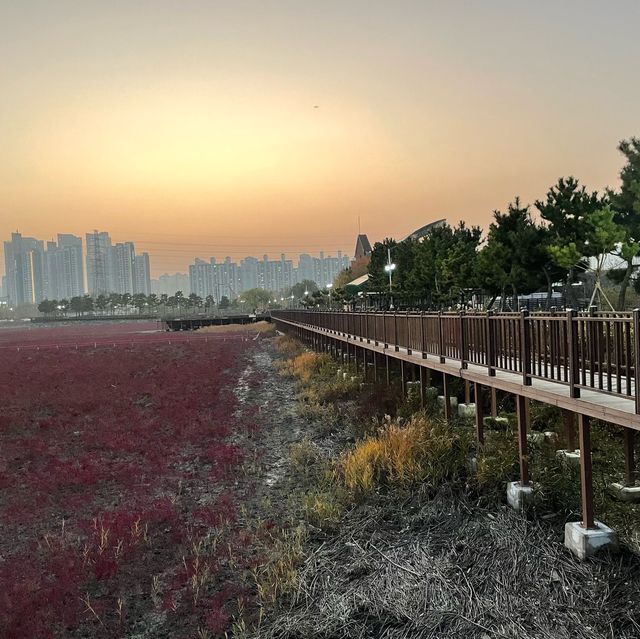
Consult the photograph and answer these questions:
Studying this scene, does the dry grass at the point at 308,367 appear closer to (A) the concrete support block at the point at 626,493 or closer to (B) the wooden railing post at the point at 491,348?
(B) the wooden railing post at the point at 491,348

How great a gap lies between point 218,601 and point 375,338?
11867 mm

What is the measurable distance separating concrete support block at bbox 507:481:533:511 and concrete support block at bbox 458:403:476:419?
361cm

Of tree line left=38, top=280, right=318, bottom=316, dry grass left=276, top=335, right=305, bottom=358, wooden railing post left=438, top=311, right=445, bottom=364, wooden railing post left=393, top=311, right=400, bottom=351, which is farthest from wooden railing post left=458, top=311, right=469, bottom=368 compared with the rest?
tree line left=38, top=280, right=318, bottom=316

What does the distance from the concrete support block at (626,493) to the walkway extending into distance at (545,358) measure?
129 mm

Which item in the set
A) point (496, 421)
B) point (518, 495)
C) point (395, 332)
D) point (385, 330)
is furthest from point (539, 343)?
point (385, 330)

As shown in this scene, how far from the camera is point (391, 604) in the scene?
6.15 metres

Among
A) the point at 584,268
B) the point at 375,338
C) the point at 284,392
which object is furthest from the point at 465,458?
the point at 584,268

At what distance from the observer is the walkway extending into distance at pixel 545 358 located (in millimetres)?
5844

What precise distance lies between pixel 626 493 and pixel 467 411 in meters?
4.50

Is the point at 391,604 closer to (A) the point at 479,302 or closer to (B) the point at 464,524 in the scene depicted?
(B) the point at 464,524

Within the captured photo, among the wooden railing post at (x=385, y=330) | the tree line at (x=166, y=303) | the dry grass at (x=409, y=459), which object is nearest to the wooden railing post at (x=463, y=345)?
the dry grass at (x=409, y=459)

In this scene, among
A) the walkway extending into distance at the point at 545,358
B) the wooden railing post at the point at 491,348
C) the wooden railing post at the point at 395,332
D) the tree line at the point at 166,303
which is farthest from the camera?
the tree line at the point at 166,303

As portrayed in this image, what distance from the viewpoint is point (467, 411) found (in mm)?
11820

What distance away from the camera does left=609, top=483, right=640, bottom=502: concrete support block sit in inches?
292
